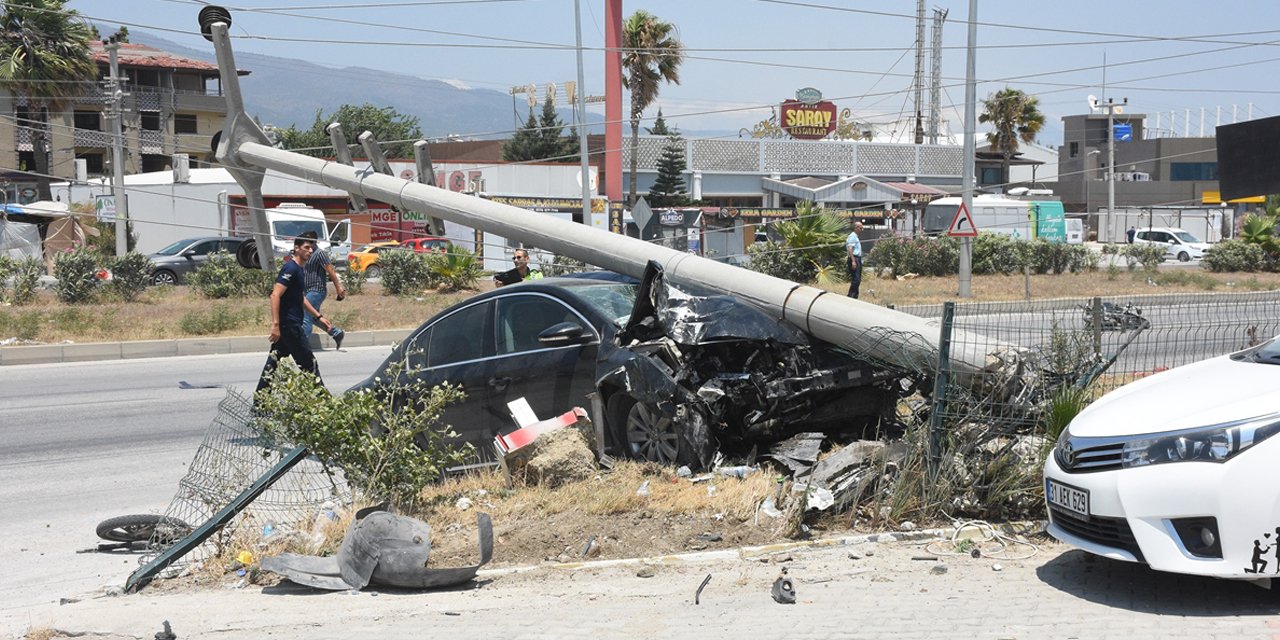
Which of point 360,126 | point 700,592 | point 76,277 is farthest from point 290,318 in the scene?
point 360,126

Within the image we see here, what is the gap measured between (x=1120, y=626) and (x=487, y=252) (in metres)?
30.6

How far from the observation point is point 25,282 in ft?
78.1

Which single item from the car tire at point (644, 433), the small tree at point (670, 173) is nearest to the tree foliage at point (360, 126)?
the small tree at point (670, 173)

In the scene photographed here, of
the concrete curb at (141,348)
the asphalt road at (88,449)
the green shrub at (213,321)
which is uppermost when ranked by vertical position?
the green shrub at (213,321)

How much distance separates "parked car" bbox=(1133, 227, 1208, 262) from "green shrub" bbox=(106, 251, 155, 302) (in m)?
40.2

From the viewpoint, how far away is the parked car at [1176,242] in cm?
4969

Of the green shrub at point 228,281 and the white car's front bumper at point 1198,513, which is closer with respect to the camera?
the white car's front bumper at point 1198,513

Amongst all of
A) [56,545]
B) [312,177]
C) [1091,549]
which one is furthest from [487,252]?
[1091,549]

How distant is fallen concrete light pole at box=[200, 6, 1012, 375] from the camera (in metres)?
6.91

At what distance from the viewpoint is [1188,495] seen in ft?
15.3

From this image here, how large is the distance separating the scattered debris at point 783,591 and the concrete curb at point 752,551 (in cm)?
57

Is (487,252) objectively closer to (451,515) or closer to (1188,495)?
(451,515)

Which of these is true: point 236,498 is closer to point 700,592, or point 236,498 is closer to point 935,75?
point 700,592

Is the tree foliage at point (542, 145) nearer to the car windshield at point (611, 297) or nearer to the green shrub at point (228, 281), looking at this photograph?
the green shrub at point (228, 281)
